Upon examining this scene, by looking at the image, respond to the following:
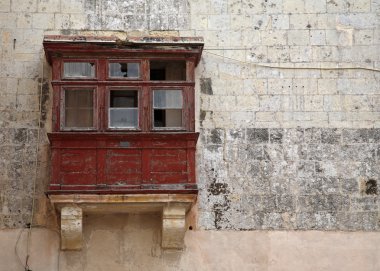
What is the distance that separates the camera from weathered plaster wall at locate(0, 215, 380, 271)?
10641 mm

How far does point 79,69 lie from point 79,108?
58 cm

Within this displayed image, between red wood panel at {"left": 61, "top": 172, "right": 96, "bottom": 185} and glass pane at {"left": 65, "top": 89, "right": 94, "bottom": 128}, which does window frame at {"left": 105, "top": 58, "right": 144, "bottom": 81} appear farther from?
red wood panel at {"left": 61, "top": 172, "right": 96, "bottom": 185}

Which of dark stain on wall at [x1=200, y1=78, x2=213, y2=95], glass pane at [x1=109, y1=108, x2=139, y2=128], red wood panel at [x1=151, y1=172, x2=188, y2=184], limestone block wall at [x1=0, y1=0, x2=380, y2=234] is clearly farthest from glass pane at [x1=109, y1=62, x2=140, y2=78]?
red wood panel at [x1=151, y1=172, x2=188, y2=184]

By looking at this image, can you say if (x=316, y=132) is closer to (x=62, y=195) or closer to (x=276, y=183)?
(x=276, y=183)

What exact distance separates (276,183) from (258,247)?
100 cm

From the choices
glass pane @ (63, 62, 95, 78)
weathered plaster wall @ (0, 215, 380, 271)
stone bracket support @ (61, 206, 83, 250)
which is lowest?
weathered plaster wall @ (0, 215, 380, 271)

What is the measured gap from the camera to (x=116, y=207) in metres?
10.5

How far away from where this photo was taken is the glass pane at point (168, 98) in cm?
1084

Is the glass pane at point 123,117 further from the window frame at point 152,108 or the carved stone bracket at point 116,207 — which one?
the carved stone bracket at point 116,207

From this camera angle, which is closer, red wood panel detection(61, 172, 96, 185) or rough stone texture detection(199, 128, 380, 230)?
red wood panel detection(61, 172, 96, 185)

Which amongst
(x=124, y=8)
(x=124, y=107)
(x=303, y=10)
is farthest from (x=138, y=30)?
(x=303, y=10)

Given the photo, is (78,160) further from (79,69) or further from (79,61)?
(79,61)

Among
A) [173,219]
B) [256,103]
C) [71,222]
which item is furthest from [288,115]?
[71,222]

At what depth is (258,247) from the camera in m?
10.8
